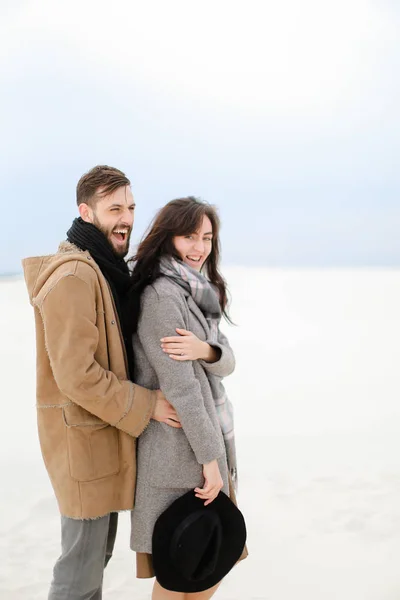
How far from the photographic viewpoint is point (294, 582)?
105 inches

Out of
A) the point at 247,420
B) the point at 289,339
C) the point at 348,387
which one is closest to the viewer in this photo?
the point at 247,420

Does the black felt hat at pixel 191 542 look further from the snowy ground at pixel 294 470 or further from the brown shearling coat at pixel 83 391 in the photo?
the snowy ground at pixel 294 470

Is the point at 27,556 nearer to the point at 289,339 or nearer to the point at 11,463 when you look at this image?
the point at 11,463

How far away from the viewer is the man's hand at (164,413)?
5.53 feet

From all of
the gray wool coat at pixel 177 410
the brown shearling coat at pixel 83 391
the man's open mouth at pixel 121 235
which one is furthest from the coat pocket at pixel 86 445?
the man's open mouth at pixel 121 235

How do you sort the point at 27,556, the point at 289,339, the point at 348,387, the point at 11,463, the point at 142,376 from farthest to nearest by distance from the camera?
the point at 289,339, the point at 348,387, the point at 11,463, the point at 27,556, the point at 142,376

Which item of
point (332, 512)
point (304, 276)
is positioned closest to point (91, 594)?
point (332, 512)

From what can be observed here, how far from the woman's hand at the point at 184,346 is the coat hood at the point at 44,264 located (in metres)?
0.32

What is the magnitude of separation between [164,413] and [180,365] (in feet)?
0.49

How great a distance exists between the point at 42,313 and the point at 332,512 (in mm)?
2406

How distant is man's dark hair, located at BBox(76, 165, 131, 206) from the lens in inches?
69.1

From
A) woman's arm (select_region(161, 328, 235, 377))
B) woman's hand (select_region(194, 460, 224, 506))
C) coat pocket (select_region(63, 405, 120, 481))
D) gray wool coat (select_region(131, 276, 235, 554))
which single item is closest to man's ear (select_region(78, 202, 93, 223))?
gray wool coat (select_region(131, 276, 235, 554))

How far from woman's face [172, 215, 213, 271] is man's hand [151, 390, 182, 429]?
16.9 inches

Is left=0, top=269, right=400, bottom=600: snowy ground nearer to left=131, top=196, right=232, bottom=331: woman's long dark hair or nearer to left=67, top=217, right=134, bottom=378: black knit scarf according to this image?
left=67, top=217, right=134, bottom=378: black knit scarf
